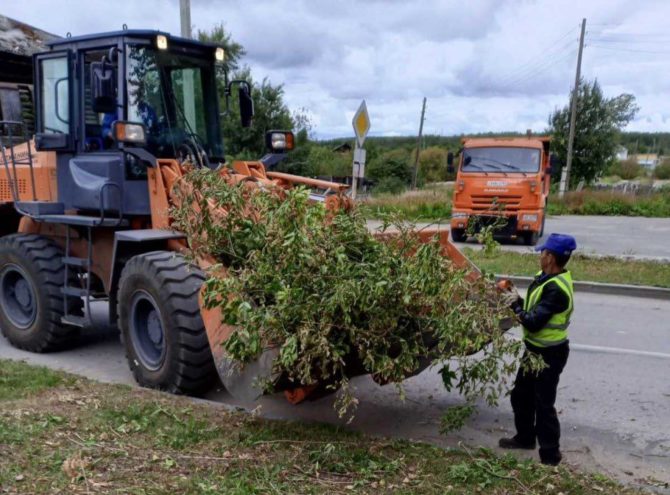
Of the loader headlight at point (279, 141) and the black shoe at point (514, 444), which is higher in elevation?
the loader headlight at point (279, 141)

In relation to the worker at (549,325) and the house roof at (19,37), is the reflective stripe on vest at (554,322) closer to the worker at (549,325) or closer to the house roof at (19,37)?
the worker at (549,325)

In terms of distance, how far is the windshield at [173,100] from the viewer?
22.7 feet

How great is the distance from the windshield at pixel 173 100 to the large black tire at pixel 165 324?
151cm

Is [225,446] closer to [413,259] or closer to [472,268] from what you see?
[413,259]

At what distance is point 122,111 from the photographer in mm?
6828

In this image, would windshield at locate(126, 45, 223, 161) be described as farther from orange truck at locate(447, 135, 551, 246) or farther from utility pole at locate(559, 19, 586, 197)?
utility pole at locate(559, 19, 586, 197)

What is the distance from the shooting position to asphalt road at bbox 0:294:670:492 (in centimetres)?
535

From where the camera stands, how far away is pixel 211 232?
17.2 feet

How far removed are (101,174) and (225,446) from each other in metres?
3.27

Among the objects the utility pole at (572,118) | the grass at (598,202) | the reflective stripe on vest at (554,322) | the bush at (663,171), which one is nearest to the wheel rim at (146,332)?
the reflective stripe on vest at (554,322)

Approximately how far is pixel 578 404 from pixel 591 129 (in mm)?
35641

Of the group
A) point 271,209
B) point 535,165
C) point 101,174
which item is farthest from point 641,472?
point 535,165

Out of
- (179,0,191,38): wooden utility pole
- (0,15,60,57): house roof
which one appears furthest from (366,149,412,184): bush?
(179,0,191,38): wooden utility pole

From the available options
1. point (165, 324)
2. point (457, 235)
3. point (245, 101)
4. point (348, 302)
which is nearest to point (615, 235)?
point (457, 235)
